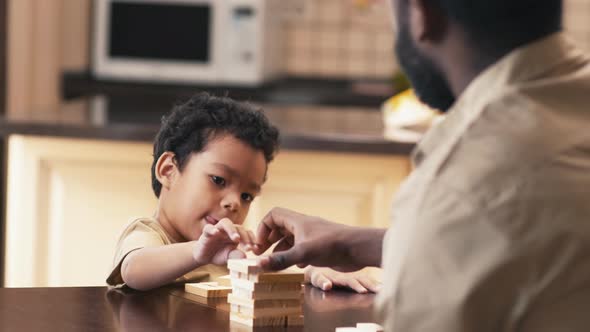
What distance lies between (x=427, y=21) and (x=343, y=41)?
184 inches

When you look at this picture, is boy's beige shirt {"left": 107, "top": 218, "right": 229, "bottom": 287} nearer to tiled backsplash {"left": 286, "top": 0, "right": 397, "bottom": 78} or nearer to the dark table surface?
the dark table surface

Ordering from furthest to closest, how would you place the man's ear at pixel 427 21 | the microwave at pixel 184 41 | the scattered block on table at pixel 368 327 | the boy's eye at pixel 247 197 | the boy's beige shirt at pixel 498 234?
the microwave at pixel 184 41, the boy's eye at pixel 247 197, the scattered block on table at pixel 368 327, the man's ear at pixel 427 21, the boy's beige shirt at pixel 498 234

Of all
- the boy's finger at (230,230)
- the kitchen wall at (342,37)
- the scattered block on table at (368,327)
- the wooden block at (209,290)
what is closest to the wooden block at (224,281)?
the wooden block at (209,290)

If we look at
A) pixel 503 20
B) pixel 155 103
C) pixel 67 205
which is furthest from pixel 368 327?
pixel 155 103

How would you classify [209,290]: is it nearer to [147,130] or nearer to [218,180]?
[218,180]

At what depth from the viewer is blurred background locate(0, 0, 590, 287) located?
2.97 meters

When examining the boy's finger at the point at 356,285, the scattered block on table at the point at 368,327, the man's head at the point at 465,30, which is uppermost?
the man's head at the point at 465,30

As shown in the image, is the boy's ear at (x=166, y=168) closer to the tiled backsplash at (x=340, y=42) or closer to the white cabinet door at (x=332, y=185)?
the white cabinet door at (x=332, y=185)

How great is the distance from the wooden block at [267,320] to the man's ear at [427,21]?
41 centimetres

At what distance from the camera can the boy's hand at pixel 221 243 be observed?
1277 millimetres

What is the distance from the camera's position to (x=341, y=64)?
18.2 feet

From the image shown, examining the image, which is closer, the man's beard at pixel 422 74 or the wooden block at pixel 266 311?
the man's beard at pixel 422 74

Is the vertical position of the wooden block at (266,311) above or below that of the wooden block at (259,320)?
above

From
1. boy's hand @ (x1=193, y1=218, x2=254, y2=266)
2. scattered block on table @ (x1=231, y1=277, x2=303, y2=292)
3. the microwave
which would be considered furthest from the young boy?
the microwave
